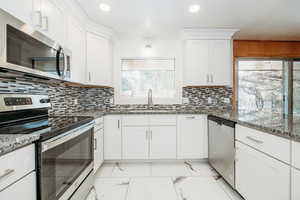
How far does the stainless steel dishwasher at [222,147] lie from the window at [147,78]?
1.04 metres

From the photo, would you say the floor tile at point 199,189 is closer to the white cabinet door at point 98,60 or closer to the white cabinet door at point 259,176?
the white cabinet door at point 259,176

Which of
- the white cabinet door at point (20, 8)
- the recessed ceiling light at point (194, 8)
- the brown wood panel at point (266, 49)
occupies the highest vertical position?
the recessed ceiling light at point (194, 8)

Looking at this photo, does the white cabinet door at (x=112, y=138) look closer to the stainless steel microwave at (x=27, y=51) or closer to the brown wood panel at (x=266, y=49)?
the stainless steel microwave at (x=27, y=51)

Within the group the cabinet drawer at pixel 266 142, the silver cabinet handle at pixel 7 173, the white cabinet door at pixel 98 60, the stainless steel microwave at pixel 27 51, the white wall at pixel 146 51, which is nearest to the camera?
the silver cabinet handle at pixel 7 173

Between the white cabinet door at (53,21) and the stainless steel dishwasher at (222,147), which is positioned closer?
→ the white cabinet door at (53,21)

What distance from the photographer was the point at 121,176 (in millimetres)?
2383

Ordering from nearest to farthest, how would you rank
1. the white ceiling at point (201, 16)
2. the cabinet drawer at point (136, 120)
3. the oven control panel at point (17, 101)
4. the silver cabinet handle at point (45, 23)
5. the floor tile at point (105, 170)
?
the oven control panel at point (17, 101), the silver cabinet handle at point (45, 23), the white ceiling at point (201, 16), the floor tile at point (105, 170), the cabinet drawer at point (136, 120)

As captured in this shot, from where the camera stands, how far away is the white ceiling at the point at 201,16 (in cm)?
214

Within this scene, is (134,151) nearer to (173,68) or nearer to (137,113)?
(137,113)

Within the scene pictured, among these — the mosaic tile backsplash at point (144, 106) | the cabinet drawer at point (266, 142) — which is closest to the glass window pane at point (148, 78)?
the mosaic tile backsplash at point (144, 106)

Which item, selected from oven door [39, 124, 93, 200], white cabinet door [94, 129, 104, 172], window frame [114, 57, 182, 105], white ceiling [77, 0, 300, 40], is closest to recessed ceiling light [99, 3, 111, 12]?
white ceiling [77, 0, 300, 40]

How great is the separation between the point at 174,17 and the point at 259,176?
219cm

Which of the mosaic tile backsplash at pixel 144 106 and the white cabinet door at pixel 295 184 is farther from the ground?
→ the mosaic tile backsplash at pixel 144 106

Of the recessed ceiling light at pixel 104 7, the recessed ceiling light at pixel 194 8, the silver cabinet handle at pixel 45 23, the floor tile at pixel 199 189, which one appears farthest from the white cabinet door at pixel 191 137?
the silver cabinet handle at pixel 45 23
